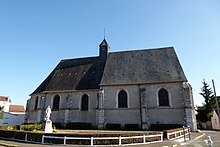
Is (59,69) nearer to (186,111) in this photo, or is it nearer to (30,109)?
(30,109)

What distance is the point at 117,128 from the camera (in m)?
21.4

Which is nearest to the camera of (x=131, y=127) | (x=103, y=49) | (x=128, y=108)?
(x=131, y=127)

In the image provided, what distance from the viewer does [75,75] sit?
2728 cm

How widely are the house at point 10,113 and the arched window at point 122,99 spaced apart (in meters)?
24.9

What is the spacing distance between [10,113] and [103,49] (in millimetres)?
25182

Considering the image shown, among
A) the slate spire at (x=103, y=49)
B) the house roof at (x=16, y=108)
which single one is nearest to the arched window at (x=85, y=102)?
the slate spire at (x=103, y=49)

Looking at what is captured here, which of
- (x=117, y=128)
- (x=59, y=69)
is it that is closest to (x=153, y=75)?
(x=117, y=128)

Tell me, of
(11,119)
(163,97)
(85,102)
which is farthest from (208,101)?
(11,119)

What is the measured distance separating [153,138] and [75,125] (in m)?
14.0

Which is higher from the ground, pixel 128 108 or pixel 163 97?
pixel 163 97

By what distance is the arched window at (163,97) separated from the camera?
2120 cm

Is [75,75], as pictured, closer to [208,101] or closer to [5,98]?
[208,101]

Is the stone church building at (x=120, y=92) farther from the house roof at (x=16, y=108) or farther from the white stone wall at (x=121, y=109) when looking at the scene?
the house roof at (x=16, y=108)

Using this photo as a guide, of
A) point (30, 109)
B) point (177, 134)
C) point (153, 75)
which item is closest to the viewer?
point (177, 134)
